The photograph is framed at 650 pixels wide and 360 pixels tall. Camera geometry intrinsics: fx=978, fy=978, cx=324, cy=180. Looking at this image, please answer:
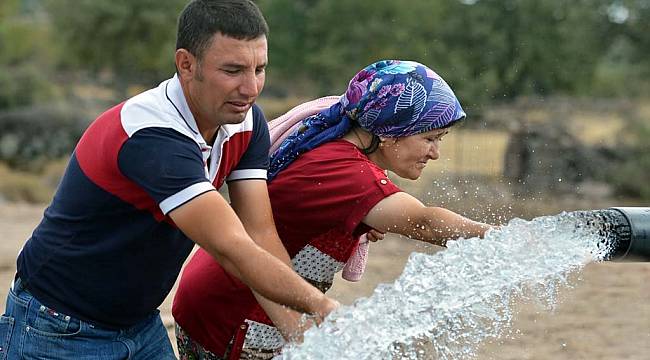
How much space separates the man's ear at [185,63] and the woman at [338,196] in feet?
1.60

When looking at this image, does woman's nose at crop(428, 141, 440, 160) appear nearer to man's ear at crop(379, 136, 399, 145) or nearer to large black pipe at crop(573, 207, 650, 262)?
man's ear at crop(379, 136, 399, 145)

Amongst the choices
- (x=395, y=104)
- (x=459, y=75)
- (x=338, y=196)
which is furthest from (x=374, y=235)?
(x=459, y=75)

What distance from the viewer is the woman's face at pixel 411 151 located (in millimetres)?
2691

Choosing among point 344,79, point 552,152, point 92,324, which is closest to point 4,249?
point 92,324

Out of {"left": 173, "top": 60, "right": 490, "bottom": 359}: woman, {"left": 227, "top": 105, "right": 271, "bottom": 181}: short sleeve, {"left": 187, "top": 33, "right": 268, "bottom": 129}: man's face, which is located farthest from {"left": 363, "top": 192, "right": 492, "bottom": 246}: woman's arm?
{"left": 187, "top": 33, "right": 268, "bottom": 129}: man's face

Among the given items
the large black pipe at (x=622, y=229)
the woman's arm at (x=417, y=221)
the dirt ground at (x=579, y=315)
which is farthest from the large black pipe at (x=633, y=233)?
the dirt ground at (x=579, y=315)

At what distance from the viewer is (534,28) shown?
80.0ft

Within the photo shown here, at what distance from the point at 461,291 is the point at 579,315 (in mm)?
4944

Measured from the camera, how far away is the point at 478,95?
18.8 meters

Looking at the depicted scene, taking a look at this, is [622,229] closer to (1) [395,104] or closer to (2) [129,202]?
(1) [395,104]

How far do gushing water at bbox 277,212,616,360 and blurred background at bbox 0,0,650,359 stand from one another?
2799 mm

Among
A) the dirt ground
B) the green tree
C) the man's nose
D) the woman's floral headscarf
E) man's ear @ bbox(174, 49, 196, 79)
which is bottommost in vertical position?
the green tree

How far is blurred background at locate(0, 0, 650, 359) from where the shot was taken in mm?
7820

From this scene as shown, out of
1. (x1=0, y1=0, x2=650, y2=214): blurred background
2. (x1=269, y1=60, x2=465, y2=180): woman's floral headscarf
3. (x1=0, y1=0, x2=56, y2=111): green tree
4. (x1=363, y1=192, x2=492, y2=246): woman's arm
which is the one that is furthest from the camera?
(x1=0, y1=0, x2=56, y2=111): green tree
